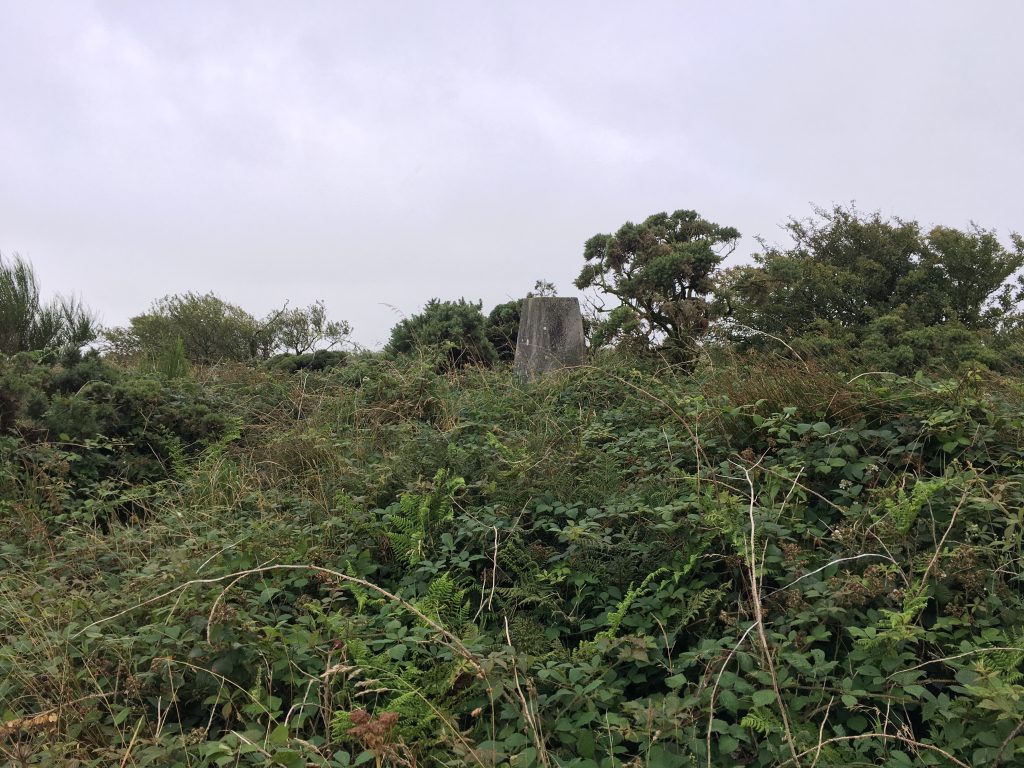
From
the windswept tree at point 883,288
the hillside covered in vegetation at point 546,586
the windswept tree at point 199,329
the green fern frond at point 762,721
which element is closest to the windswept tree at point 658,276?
the windswept tree at point 883,288

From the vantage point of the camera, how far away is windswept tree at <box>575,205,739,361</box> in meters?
9.94

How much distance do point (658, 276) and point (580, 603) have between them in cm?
780

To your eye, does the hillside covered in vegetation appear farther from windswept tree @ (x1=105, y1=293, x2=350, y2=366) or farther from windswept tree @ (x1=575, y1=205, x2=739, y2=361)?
windswept tree @ (x1=105, y1=293, x2=350, y2=366)

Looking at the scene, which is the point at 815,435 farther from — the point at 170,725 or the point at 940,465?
the point at 170,725

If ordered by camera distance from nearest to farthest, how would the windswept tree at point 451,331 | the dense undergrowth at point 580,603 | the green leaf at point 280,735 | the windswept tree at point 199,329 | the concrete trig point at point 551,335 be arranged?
the green leaf at point 280,735
the dense undergrowth at point 580,603
the concrete trig point at point 551,335
the windswept tree at point 451,331
the windswept tree at point 199,329

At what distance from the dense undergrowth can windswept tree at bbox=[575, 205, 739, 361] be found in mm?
5070

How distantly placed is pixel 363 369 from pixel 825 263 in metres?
8.29

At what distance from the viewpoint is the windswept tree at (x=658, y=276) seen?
994 centimetres

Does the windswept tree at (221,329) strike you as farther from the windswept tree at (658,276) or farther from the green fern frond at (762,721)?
the green fern frond at (762,721)

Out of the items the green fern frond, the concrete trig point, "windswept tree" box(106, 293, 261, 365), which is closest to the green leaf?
the green fern frond

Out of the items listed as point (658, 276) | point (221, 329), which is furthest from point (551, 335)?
point (221, 329)

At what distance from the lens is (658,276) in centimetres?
1029

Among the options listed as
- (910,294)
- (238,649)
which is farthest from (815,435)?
(910,294)

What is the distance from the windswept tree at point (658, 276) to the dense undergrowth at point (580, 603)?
16.6 ft
